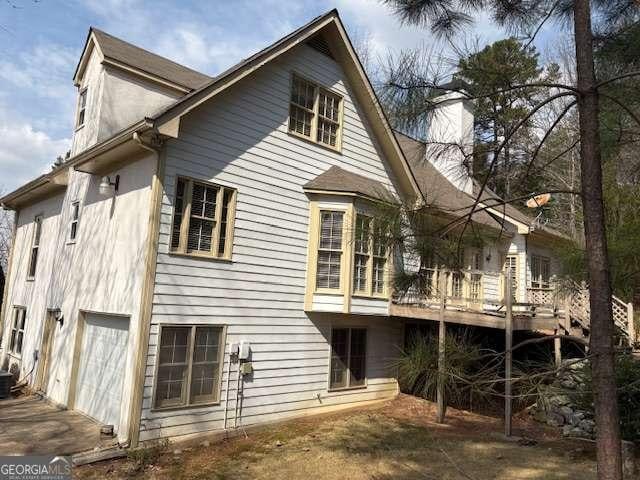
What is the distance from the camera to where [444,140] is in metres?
4.96

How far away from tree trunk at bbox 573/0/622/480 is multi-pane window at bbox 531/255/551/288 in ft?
48.7

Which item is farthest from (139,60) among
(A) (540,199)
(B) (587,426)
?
(B) (587,426)

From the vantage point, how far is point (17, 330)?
44.0 feet

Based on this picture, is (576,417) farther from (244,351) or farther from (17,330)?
(17,330)

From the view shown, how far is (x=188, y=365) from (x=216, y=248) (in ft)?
6.96

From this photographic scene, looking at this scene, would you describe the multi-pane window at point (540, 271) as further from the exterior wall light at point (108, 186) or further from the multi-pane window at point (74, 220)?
the multi-pane window at point (74, 220)

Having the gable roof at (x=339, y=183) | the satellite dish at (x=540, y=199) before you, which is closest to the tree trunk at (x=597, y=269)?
the satellite dish at (x=540, y=199)

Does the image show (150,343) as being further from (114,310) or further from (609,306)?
(609,306)

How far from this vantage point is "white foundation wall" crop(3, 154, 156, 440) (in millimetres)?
8344

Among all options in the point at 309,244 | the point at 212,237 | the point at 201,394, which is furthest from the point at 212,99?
the point at 201,394

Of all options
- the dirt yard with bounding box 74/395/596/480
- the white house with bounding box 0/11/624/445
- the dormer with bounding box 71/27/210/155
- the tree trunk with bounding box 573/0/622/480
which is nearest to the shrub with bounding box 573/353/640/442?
the dirt yard with bounding box 74/395/596/480

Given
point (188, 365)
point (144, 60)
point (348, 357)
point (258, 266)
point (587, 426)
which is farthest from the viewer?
point (144, 60)

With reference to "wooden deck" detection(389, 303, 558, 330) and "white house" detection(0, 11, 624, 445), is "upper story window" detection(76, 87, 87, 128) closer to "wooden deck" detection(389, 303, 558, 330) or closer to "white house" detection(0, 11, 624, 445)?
"white house" detection(0, 11, 624, 445)

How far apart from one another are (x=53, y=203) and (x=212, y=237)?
22.3 ft
